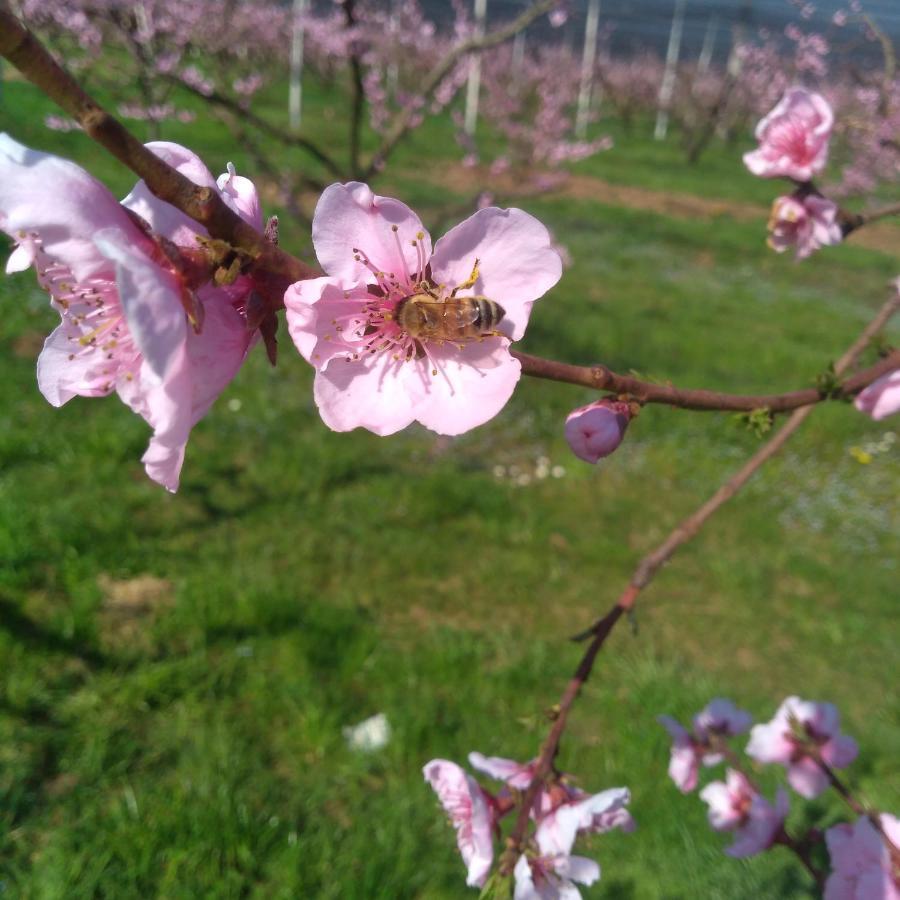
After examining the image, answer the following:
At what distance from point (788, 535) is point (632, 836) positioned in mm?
2879

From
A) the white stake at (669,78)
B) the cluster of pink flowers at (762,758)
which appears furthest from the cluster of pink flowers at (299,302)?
the white stake at (669,78)

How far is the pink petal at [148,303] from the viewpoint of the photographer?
2.35 ft

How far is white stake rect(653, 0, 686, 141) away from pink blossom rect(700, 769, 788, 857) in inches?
953

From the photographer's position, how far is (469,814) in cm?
144

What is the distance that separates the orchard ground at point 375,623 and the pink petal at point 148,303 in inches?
29.7

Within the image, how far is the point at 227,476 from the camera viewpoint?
456 cm

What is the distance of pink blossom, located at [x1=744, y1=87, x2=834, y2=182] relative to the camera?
1.72 m

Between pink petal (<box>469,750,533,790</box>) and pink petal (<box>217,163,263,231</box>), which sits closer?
pink petal (<box>217,163,263,231</box>)

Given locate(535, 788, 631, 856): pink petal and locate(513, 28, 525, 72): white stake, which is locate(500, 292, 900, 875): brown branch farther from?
locate(513, 28, 525, 72): white stake

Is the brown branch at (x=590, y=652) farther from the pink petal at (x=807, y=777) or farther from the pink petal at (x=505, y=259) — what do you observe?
the pink petal at (x=807, y=777)

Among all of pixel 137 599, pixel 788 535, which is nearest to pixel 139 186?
pixel 137 599

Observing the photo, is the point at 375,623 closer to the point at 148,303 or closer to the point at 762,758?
the point at 762,758

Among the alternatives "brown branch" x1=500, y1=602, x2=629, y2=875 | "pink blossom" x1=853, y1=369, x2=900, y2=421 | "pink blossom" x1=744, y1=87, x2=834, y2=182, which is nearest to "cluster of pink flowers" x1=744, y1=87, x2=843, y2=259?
"pink blossom" x1=744, y1=87, x2=834, y2=182

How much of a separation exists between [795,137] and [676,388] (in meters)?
1.05
